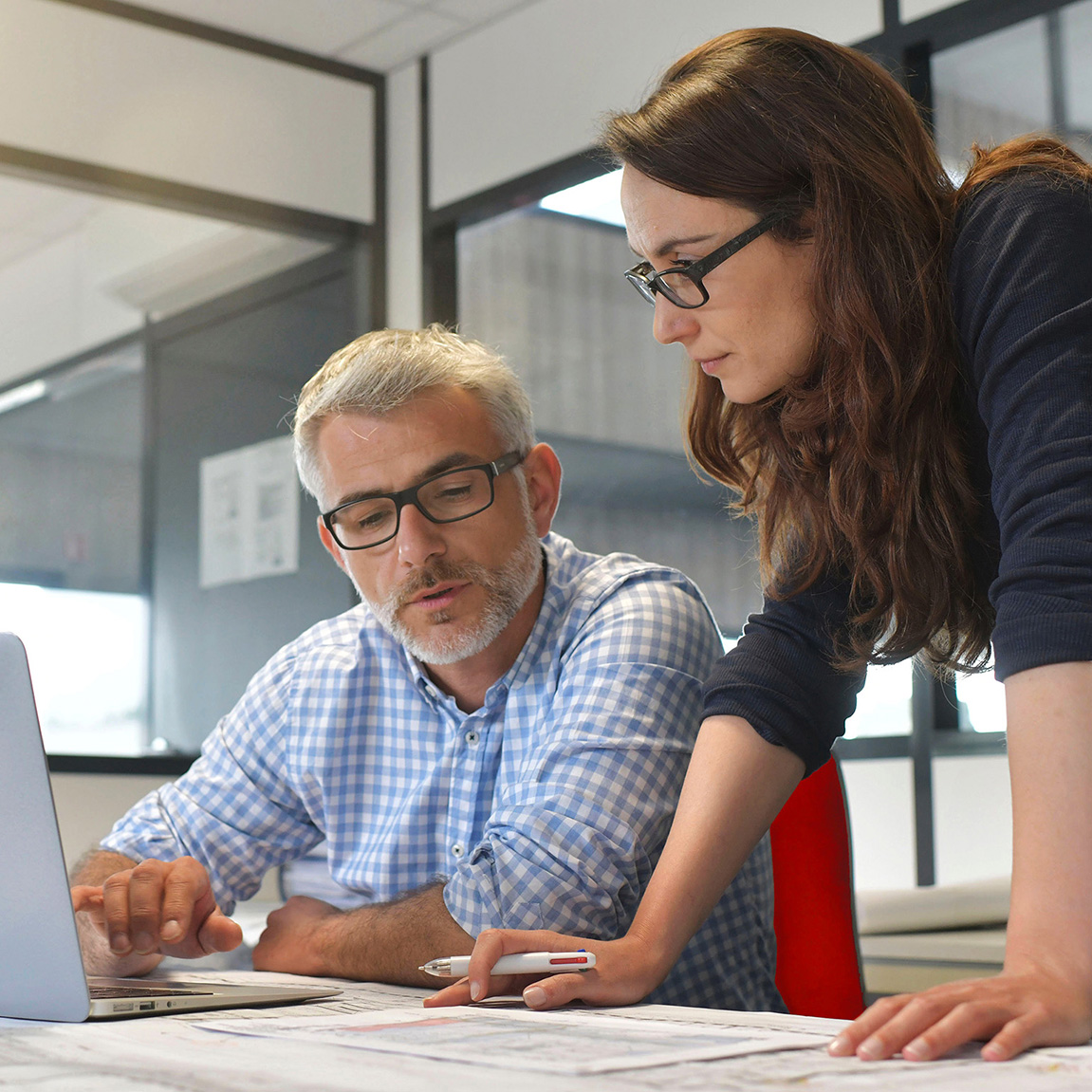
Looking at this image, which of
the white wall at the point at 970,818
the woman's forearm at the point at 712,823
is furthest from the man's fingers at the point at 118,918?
the white wall at the point at 970,818

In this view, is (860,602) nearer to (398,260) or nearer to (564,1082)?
(564,1082)

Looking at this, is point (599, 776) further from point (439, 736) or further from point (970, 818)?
point (970, 818)

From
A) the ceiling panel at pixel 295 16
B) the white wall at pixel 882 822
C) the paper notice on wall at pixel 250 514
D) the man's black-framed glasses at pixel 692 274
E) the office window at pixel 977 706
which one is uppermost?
the ceiling panel at pixel 295 16

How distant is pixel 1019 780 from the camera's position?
2.92 ft

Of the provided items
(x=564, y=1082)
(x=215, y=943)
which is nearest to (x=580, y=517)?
(x=215, y=943)

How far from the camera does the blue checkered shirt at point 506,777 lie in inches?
51.8

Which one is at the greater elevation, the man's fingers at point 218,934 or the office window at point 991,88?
the office window at point 991,88

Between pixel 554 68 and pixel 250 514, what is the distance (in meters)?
1.45

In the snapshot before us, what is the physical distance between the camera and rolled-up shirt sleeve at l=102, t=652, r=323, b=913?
5.57 ft

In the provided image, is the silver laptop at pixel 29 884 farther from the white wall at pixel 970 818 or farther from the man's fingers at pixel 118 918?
the white wall at pixel 970 818

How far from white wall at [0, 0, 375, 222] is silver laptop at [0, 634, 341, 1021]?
2.98 metres

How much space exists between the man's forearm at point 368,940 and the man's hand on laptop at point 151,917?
0.06 meters

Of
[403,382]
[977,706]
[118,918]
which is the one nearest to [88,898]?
[118,918]

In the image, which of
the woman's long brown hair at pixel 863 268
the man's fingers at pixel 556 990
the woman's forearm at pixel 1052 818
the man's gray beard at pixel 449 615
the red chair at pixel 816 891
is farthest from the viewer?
the man's gray beard at pixel 449 615
